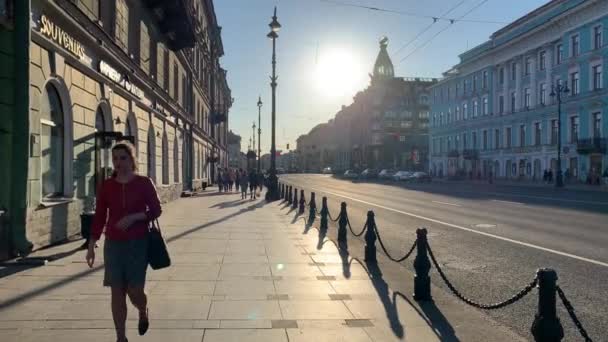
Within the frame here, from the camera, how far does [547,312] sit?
4203mm

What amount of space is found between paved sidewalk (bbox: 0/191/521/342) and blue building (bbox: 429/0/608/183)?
42.9m

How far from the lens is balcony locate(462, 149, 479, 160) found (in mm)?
68500

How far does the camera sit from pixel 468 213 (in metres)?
19.5

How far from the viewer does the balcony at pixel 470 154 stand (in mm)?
68500

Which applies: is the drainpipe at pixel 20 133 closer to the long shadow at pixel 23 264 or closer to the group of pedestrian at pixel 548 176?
the long shadow at pixel 23 264

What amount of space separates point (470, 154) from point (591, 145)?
79.4 ft

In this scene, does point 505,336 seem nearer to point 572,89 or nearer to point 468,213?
point 468,213

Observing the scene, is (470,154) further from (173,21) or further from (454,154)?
(173,21)

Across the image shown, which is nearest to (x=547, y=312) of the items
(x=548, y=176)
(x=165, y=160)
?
(x=165, y=160)

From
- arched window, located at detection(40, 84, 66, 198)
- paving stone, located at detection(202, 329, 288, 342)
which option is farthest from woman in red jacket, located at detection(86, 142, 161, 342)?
arched window, located at detection(40, 84, 66, 198)

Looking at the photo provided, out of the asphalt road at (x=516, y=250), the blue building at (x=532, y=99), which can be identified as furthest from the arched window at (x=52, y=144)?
the blue building at (x=532, y=99)

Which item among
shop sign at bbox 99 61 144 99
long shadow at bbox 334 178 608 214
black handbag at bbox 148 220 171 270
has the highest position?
shop sign at bbox 99 61 144 99

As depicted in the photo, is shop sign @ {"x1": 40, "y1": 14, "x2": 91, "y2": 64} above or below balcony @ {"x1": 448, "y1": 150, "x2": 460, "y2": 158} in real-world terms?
above

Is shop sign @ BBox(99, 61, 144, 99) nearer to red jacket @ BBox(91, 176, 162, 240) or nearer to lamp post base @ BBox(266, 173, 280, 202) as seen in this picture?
red jacket @ BBox(91, 176, 162, 240)
